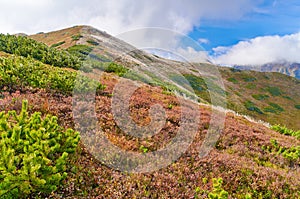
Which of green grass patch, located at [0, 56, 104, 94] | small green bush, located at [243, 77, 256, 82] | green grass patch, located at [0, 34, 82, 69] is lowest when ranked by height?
green grass patch, located at [0, 56, 104, 94]

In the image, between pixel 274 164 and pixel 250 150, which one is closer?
pixel 274 164

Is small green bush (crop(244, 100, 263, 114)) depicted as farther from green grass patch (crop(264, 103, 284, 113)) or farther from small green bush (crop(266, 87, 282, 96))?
small green bush (crop(266, 87, 282, 96))

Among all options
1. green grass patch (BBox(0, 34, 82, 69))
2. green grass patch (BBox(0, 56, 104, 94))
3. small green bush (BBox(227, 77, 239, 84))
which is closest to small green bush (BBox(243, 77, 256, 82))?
small green bush (BBox(227, 77, 239, 84))

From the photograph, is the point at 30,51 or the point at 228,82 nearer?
the point at 30,51

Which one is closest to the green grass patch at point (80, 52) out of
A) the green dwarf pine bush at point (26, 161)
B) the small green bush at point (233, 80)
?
the green dwarf pine bush at point (26, 161)

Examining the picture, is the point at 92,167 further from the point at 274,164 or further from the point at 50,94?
the point at 274,164

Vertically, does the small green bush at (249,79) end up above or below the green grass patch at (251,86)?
above

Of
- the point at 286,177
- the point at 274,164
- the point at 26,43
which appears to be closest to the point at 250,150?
the point at 274,164

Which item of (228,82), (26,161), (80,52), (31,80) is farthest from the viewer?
(228,82)

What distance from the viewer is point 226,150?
10875 millimetres

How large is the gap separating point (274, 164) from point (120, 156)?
247 inches

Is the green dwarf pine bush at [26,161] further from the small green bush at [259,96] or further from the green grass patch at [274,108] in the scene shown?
the small green bush at [259,96]

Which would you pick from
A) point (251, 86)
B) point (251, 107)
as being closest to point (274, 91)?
point (251, 86)

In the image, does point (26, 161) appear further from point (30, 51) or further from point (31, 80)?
point (30, 51)
